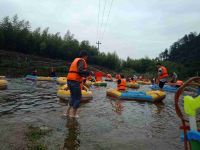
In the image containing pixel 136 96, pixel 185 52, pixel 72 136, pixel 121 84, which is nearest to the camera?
pixel 72 136

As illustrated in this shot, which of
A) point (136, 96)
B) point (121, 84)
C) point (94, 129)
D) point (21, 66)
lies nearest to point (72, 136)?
point (94, 129)

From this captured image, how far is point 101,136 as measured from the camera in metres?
6.17

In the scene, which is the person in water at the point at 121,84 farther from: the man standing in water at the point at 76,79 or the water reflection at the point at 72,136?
the water reflection at the point at 72,136

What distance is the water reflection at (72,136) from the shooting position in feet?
17.6

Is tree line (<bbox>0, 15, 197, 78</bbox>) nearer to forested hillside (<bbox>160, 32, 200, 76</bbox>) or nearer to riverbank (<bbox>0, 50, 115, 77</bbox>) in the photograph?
riverbank (<bbox>0, 50, 115, 77</bbox>)

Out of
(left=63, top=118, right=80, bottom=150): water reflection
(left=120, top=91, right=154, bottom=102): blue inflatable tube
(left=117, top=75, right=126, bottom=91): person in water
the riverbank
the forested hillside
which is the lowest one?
(left=63, top=118, right=80, bottom=150): water reflection

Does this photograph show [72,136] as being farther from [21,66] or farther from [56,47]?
[56,47]

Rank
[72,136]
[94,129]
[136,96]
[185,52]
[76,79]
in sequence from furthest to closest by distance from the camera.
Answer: [185,52], [136,96], [76,79], [94,129], [72,136]

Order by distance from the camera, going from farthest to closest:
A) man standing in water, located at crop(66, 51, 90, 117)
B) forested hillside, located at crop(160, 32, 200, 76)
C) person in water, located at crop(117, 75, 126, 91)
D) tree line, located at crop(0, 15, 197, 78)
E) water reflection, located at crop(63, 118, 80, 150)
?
forested hillside, located at crop(160, 32, 200, 76) < tree line, located at crop(0, 15, 197, 78) < person in water, located at crop(117, 75, 126, 91) < man standing in water, located at crop(66, 51, 90, 117) < water reflection, located at crop(63, 118, 80, 150)

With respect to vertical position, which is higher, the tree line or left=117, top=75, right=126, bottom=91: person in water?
the tree line

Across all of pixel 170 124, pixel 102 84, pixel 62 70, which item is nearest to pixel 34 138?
pixel 170 124

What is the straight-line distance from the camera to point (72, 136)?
6.06m

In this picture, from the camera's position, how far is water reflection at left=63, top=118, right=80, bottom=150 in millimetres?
5376

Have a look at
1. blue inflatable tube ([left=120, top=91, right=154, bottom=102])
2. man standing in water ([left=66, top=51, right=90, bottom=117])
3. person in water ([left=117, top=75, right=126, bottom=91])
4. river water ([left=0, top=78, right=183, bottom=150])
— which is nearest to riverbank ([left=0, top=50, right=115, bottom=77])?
person in water ([left=117, top=75, right=126, bottom=91])
